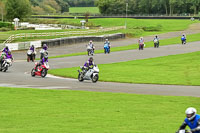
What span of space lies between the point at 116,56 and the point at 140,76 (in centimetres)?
1884

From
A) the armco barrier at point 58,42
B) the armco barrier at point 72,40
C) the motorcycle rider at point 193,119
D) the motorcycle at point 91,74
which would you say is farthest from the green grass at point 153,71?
the armco barrier at point 72,40

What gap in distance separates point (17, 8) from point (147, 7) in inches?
3128

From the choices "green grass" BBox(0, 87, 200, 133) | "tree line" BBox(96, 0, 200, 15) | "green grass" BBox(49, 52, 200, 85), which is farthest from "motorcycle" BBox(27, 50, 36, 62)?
"tree line" BBox(96, 0, 200, 15)

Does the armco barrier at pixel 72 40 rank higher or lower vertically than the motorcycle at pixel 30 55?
higher

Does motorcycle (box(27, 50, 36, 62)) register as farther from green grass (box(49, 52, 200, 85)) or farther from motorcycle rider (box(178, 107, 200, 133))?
motorcycle rider (box(178, 107, 200, 133))

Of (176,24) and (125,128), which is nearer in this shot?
(125,128)

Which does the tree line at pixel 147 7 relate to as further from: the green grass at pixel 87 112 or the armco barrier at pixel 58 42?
the green grass at pixel 87 112

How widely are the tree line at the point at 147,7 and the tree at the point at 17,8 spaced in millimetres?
68028

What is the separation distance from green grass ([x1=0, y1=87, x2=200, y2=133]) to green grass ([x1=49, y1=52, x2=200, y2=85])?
27.8 feet

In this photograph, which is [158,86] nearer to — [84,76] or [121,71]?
[84,76]

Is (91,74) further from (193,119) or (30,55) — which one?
(193,119)

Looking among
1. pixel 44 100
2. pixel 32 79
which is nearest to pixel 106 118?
pixel 44 100

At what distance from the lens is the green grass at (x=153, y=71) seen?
33350 mm

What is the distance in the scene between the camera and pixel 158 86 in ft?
98.7
